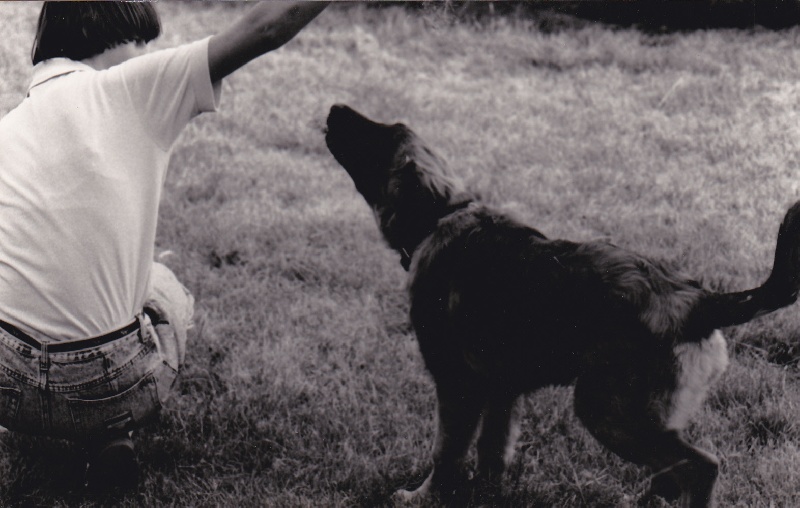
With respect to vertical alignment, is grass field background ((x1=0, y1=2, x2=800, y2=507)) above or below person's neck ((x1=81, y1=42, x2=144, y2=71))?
below

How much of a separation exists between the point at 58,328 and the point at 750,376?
9.21ft

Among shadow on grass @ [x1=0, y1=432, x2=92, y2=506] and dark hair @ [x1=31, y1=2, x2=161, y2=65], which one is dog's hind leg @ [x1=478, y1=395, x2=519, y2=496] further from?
dark hair @ [x1=31, y1=2, x2=161, y2=65]

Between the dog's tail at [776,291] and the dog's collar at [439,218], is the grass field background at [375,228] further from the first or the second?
the dog's tail at [776,291]

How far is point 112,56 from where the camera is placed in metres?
2.43

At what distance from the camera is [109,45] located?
239 centimetres

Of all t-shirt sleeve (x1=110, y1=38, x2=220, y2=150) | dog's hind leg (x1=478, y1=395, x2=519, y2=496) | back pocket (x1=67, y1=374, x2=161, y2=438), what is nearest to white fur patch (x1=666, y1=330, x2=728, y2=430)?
dog's hind leg (x1=478, y1=395, x2=519, y2=496)

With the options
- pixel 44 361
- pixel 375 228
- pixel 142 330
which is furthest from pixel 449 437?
pixel 375 228

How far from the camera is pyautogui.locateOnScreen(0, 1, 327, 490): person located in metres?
2.14

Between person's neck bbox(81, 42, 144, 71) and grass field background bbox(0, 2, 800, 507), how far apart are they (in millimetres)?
1026

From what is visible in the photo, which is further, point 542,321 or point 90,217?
point 542,321

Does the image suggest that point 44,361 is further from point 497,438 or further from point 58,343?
point 497,438

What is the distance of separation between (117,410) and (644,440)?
68.5 inches

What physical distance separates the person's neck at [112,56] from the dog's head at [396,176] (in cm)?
101

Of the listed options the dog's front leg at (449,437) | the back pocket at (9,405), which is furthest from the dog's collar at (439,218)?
the back pocket at (9,405)
